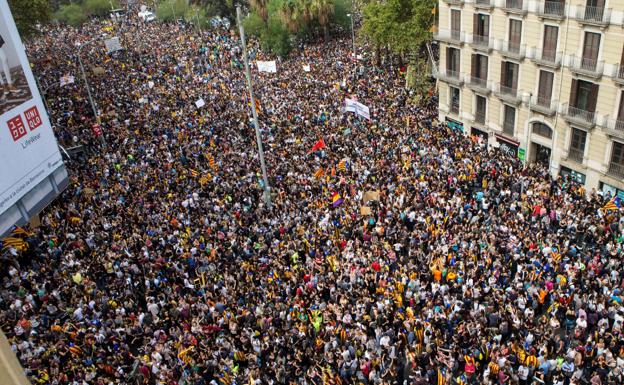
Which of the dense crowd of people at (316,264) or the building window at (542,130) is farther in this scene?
the building window at (542,130)

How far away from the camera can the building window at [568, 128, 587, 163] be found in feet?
86.2

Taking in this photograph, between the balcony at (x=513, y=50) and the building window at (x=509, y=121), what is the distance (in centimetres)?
315

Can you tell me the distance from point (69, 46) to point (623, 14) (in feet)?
194

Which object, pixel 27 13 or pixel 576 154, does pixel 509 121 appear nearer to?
pixel 576 154

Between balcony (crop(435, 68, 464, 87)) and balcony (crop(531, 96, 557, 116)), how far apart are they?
5.85 meters

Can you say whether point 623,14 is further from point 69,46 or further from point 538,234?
point 69,46

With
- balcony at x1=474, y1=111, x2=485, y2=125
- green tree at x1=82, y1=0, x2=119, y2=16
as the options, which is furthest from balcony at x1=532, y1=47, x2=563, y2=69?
green tree at x1=82, y1=0, x2=119, y2=16

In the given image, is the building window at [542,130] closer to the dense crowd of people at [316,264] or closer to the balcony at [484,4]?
the dense crowd of people at [316,264]

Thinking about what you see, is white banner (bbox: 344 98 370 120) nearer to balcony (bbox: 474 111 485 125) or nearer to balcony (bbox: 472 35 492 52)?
balcony (bbox: 474 111 485 125)

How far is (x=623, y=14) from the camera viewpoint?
21.9 meters

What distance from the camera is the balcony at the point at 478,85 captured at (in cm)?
3102

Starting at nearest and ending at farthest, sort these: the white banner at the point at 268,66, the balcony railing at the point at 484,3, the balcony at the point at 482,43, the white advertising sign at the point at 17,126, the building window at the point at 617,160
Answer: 1. the white advertising sign at the point at 17,126
2. the building window at the point at 617,160
3. the balcony railing at the point at 484,3
4. the balcony at the point at 482,43
5. the white banner at the point at 268,66

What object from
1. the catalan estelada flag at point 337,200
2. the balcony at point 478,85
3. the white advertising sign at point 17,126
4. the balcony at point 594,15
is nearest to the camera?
the white advertising sign at point 17,126

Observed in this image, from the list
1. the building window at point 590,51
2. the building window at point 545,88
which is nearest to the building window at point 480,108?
the building window at point 545,88
